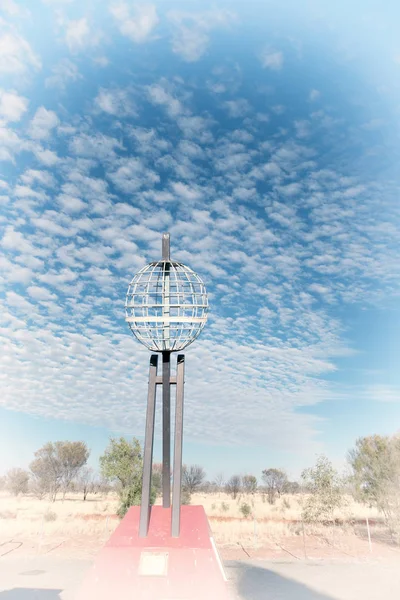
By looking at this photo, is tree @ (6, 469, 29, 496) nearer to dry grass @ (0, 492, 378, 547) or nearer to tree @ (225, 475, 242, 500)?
dry grass @ (0, 492, 378, 547)

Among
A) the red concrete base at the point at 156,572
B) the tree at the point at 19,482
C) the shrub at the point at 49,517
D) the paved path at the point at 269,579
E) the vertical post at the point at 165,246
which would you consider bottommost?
the paved path at the point at 269,579

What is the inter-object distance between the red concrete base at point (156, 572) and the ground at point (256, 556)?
149 inches

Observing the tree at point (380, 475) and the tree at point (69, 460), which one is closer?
the tree at point (380, 475)

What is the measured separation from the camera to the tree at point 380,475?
23188mm

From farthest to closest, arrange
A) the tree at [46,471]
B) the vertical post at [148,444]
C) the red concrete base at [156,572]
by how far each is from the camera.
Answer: the tree at [46,471] → the vertical post at [148,444] → the red concrete base at [156,572]

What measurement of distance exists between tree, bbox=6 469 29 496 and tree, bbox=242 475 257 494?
28689 mm

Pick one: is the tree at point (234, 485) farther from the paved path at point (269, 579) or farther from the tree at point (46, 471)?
the paved path at point (269, 579)

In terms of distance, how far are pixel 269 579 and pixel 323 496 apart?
1056cm

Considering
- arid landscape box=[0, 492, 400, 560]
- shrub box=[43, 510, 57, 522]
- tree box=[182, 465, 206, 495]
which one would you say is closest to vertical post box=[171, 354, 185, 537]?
arid landscape box=[0, 492, 400, 560]

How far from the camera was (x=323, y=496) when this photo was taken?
24.2 meters

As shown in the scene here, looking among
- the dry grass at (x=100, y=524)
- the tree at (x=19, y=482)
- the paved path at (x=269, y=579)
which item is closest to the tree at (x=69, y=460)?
the tree at (x=19, y=482)

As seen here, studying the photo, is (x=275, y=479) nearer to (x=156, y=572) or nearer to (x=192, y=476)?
(x=192, y=476)

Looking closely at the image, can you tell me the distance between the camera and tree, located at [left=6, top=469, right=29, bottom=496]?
46719mm

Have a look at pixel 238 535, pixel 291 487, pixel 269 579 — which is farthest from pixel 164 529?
pixel 291 487
